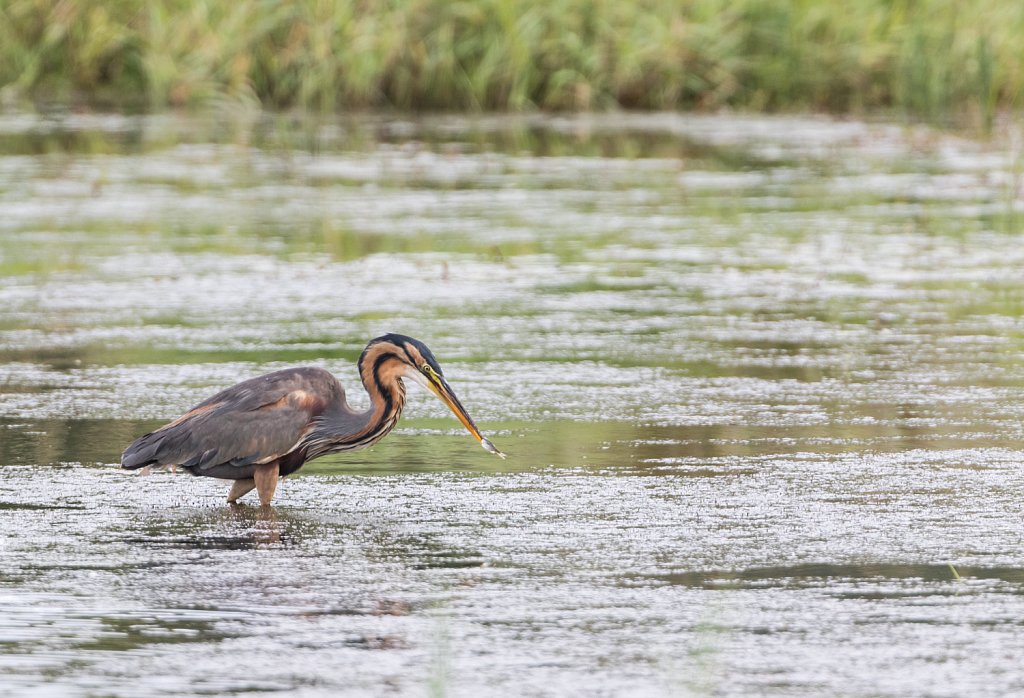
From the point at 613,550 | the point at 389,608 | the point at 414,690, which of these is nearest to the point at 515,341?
the point at 613,550

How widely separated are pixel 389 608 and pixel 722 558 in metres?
1.05

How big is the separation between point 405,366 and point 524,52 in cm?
1535

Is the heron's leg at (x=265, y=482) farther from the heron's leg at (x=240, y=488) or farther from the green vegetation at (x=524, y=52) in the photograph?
the green vegetation at (x=524, y=52)

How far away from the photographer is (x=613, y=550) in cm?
588

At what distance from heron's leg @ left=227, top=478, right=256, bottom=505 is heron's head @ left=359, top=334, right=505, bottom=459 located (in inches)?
20.3

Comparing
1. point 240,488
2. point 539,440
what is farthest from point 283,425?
point 539,440

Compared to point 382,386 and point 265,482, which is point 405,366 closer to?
point 382,386

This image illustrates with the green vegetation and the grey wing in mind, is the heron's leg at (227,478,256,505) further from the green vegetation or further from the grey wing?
the green vegetation

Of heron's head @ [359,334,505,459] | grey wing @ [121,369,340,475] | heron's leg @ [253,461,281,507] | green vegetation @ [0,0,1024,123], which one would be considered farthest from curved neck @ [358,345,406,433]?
green vegetation @ [0,0,1024,123]

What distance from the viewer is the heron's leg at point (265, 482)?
21.7 ft

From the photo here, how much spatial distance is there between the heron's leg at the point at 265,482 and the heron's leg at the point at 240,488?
7 cm

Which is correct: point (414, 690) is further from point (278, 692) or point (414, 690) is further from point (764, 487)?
point (764, 487)

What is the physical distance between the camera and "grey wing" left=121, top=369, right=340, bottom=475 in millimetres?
6570

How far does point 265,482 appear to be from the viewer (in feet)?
21.7
